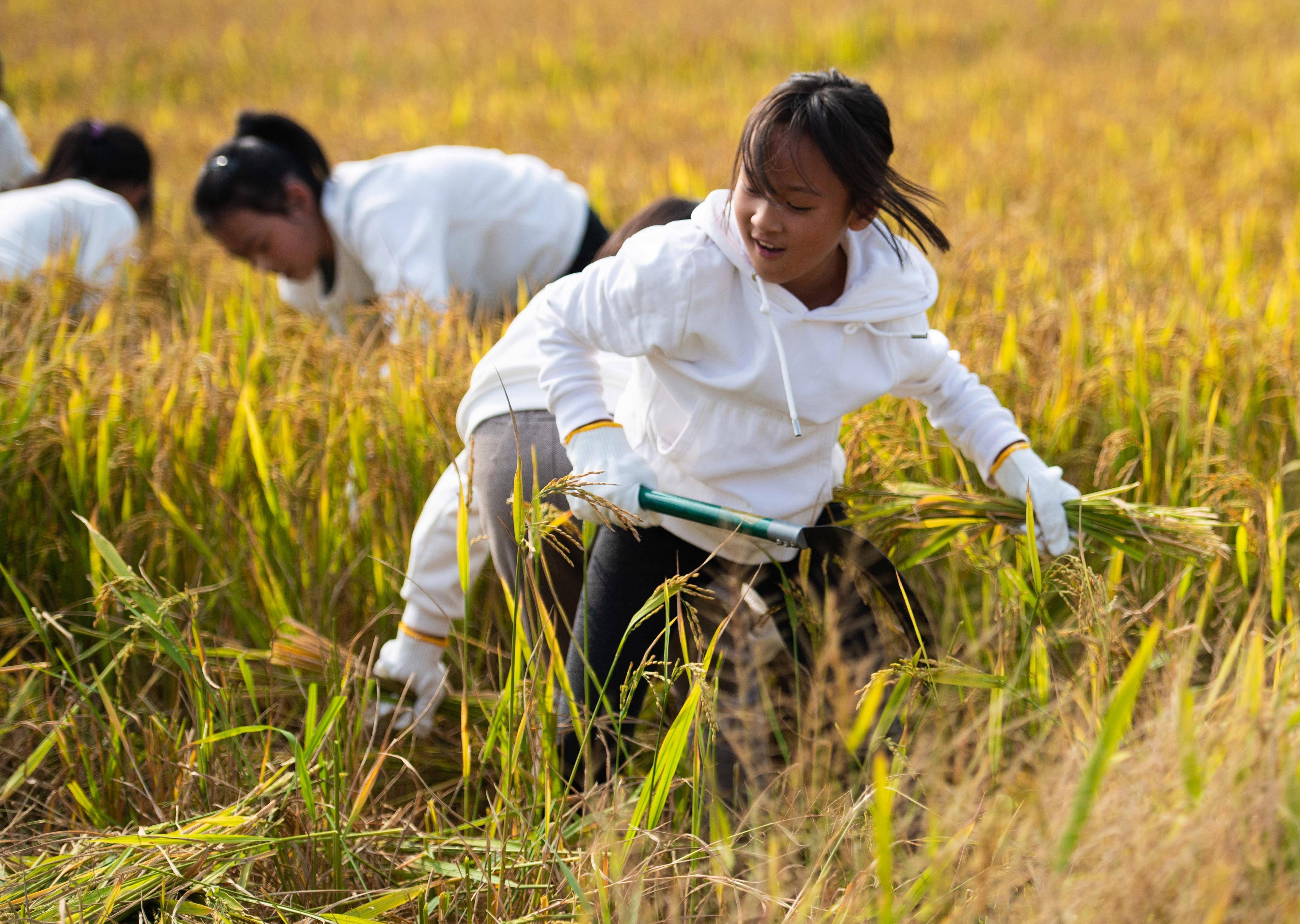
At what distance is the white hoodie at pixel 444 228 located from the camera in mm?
2637

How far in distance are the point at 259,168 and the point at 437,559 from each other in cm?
152

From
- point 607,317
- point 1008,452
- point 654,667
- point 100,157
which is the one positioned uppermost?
point 100,157

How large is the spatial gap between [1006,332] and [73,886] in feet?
6.67

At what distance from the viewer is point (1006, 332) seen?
2193 millimetres

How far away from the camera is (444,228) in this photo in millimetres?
2744

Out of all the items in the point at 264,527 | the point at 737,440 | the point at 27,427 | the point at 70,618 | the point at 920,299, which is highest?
the point at 920,299

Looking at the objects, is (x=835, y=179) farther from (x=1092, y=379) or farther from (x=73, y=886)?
(x=73, y=886)

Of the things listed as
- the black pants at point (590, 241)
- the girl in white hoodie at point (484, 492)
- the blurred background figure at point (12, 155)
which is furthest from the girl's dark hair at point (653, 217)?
the blurred background figure at point (12, 155)

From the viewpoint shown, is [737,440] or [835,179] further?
[737,440]

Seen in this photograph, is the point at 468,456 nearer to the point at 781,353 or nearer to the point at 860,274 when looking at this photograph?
the point at 781,353

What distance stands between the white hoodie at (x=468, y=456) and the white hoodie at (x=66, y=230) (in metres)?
1.76

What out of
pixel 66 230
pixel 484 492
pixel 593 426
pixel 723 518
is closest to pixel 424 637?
pixel 484 492

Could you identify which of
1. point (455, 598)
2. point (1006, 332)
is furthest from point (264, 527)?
point (1006, 332)

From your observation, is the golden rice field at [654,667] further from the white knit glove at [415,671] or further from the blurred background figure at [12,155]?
the blurred background figure at [12,155]
